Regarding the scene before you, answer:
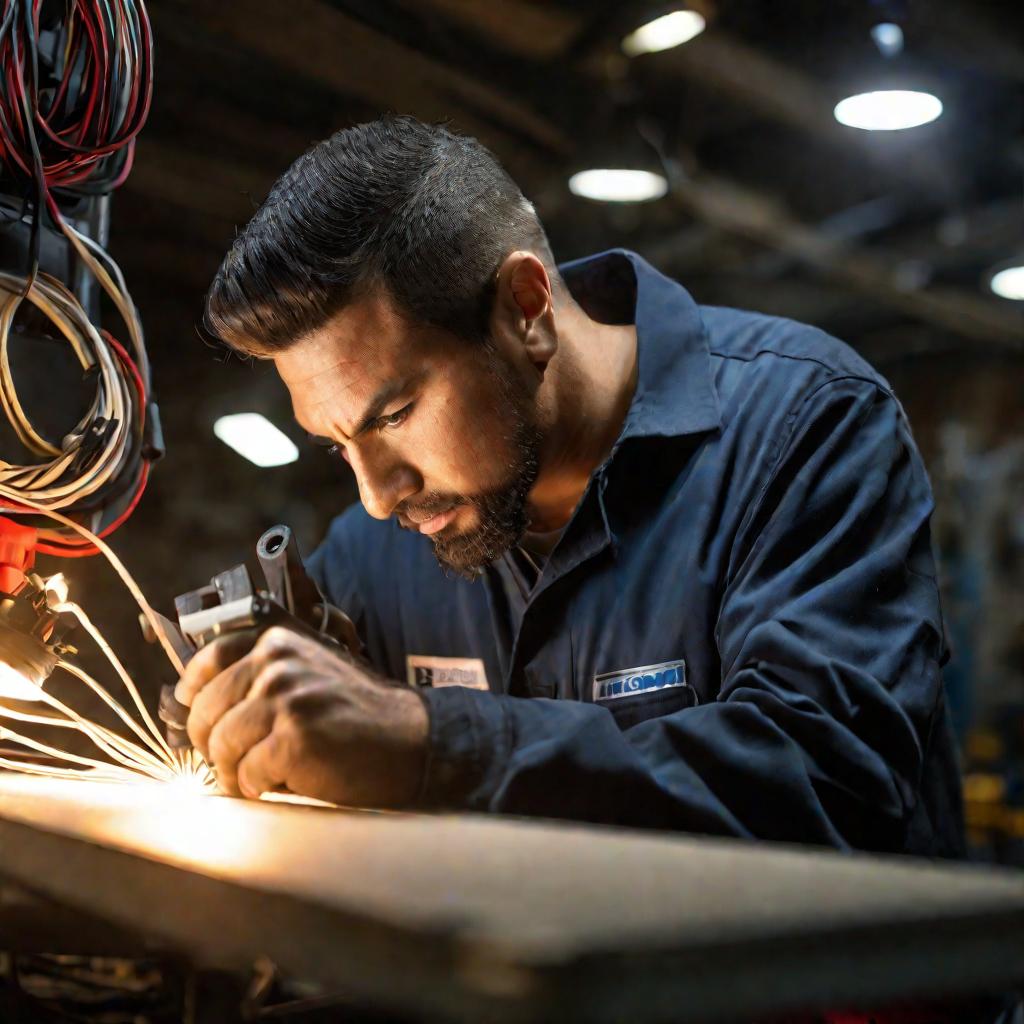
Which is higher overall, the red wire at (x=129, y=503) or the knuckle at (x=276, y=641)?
the red wire at (x=129, y=503)

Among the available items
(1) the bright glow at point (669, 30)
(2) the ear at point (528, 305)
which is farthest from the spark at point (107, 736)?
(1) the bright glow at point (669, 30)

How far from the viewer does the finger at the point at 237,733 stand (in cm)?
98

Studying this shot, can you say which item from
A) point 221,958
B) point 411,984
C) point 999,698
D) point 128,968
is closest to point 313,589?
point 128,968

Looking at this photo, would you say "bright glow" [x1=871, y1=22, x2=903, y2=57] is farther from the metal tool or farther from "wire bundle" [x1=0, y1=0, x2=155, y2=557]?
the metal tool

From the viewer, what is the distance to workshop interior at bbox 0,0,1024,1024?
527mm

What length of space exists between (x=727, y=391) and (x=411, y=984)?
1.24m

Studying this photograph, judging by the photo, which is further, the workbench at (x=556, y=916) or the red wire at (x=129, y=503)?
the red wire at (x=129, y=503)

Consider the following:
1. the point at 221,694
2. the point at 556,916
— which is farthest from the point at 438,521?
the point at 556,916

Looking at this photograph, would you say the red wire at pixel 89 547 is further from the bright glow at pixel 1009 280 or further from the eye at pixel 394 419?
→ the bright glow at pixel 1009 280

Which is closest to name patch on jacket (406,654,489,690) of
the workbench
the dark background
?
the dark background

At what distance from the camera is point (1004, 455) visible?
18.4 ft

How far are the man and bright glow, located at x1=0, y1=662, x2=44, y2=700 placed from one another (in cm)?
26

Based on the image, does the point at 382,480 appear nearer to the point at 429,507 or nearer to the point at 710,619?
the point at 429,507

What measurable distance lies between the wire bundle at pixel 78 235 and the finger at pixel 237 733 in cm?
48
